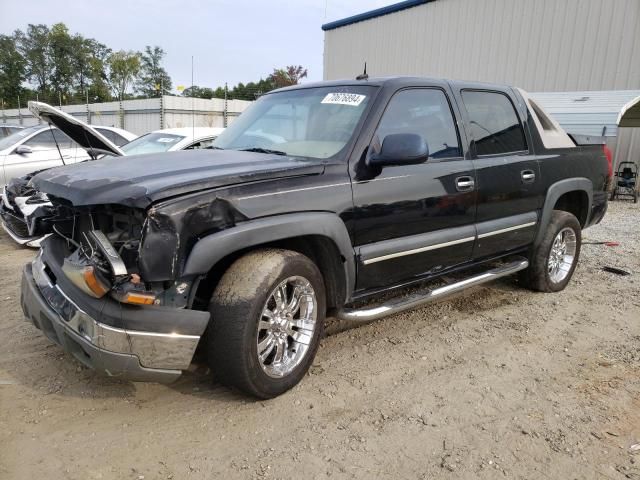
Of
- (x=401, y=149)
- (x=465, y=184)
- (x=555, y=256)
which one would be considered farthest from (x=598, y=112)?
(x=401, y=149)

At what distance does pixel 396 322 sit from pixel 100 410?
2260 mm

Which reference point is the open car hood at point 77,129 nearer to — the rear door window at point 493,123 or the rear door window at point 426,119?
the rear door window at point 426,119

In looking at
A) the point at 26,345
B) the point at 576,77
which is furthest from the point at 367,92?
the point at 576,77

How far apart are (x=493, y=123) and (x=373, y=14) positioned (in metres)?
16.0

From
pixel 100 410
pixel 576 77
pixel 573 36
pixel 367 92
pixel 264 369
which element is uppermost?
pixel 573 36

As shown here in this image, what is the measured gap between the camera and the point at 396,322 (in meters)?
4.06

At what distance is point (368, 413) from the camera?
2.78 m

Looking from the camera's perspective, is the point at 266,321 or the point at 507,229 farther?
the point at 507,229

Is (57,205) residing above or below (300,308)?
above

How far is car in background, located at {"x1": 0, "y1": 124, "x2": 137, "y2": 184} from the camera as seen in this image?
7867 millimetres

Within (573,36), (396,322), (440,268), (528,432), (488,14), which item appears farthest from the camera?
(488,14)

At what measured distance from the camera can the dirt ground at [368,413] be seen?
2.35 m

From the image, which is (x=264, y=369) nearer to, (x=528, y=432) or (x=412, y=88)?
(x=528, y=432)

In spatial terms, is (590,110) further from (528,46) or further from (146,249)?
(146,249)
